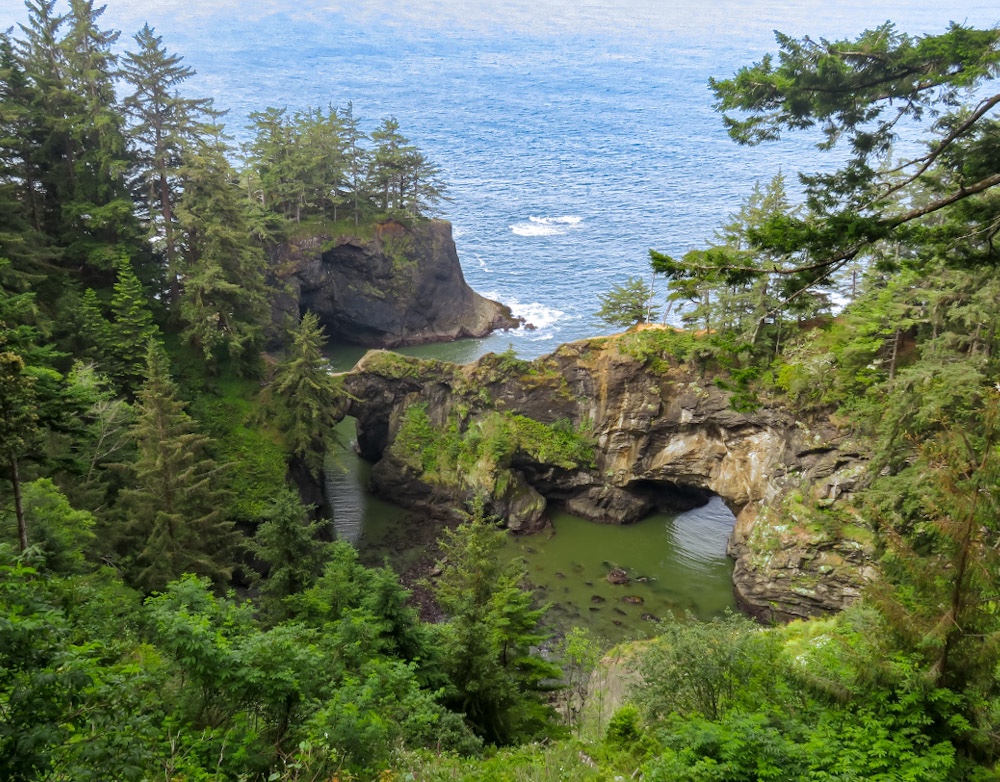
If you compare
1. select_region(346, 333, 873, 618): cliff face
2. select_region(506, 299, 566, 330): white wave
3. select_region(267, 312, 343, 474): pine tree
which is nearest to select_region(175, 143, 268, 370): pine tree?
select_region(267, 312, 343, 474): pine tree

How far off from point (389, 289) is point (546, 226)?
21.7m

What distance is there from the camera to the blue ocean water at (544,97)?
64062mm

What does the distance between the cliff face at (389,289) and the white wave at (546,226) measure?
13966 millimetres

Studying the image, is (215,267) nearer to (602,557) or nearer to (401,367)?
(401,367)

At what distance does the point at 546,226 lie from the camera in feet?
226

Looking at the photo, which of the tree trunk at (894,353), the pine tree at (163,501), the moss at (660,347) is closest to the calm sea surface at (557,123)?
the moss at (660,347)

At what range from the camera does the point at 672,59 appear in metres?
123

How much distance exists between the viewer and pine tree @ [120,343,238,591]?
2069cm

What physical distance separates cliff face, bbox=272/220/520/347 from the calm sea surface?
2.13 meters

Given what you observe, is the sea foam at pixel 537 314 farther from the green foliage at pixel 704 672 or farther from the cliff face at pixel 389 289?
the green foliage at pixel 704 672

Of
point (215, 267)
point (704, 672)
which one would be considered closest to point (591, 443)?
point (215, 267)

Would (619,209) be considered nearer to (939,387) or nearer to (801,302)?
(939,387)

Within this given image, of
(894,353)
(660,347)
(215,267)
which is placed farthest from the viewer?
(660,347)

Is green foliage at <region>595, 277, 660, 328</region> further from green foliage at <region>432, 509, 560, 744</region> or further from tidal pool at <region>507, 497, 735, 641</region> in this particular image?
green foliage at <region>432, 509, 560, 744</region>
